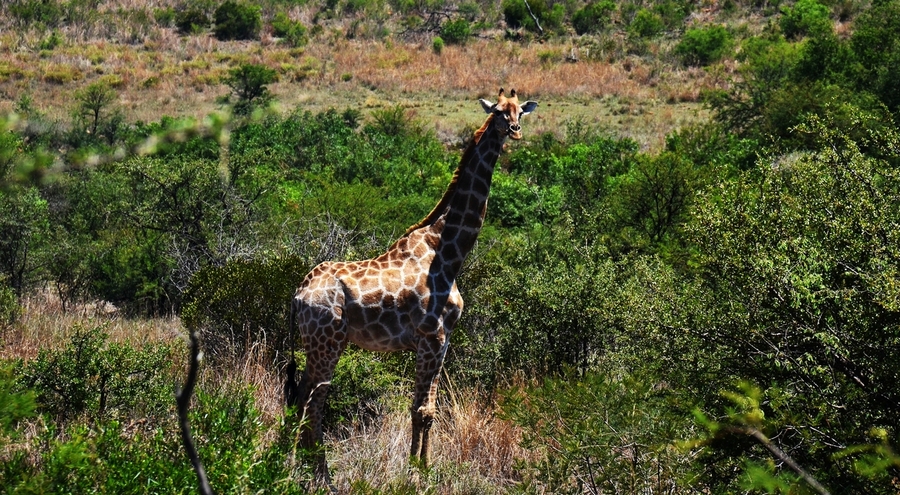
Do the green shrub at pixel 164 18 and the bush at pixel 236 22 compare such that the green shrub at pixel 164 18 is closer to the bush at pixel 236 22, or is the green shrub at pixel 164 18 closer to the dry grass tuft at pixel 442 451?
the bush at pixel 236 22

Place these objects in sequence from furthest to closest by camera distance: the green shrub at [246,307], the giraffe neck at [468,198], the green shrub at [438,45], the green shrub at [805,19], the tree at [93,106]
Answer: the green shrub at [438,45], the green shrub at [805,19], the tree at [93,106], the green shrub at [246,307], the giraffe neck at [468,198]

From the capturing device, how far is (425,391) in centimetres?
617

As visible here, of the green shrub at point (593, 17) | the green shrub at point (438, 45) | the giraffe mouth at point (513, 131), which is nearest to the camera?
the giraffe mouth at point (513, 131)

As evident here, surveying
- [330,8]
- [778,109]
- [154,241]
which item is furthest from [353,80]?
[154,241]

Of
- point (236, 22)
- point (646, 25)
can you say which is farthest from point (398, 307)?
point (236, 22)

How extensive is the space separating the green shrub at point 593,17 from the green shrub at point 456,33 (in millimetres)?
Result: 5901

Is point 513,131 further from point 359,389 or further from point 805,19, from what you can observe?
point 805,19

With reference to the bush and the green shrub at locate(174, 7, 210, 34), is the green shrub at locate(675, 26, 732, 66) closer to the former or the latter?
the bush

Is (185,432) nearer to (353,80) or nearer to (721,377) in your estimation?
(721,377)

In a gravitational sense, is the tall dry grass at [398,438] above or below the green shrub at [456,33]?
above

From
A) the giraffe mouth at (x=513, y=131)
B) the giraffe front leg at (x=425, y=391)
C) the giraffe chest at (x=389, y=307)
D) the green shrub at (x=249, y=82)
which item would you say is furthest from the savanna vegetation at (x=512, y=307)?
the green shrub at (x=249, y=82)

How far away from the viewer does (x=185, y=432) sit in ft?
5.86

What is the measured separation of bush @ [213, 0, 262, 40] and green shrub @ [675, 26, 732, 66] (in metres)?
20.4

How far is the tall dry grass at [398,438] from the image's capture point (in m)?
5.92
